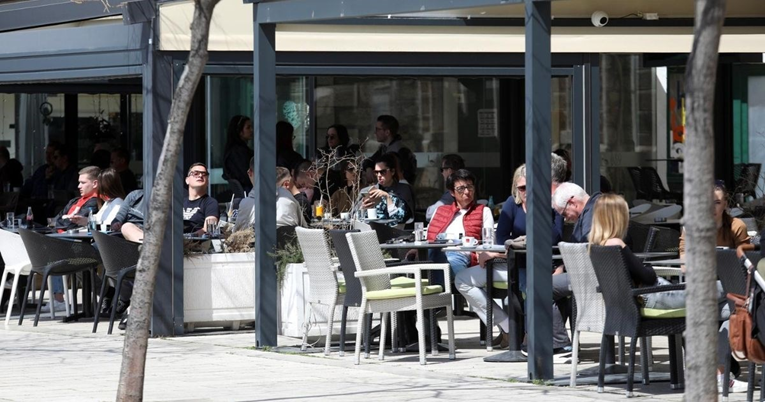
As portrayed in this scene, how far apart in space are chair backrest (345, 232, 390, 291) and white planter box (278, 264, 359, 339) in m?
1.04

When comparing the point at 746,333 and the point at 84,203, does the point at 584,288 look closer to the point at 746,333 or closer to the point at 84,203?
the point at 746,333

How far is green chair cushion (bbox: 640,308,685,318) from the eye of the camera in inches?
315

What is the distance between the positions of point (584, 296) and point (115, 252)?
192 inches

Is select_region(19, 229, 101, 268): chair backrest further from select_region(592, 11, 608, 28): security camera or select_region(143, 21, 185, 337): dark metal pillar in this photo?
select_region(592, 11, 608, 28): security camera

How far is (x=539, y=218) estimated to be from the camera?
8.57 meters

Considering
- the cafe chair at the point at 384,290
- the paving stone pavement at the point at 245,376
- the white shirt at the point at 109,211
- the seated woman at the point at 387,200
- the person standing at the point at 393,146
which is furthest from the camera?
the person standing at the point at 393,146

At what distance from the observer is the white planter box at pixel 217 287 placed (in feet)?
38.4

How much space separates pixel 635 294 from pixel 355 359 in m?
2.51

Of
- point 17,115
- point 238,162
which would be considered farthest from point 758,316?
point 17,115

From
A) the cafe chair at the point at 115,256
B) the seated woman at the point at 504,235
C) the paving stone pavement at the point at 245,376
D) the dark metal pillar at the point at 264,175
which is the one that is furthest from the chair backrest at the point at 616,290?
the cafe chair at the point at 115,256

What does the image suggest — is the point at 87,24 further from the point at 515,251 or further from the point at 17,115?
the point at 17,115

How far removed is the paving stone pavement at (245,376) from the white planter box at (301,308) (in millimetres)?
273

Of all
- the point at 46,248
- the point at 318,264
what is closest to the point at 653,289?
the point at 318,264

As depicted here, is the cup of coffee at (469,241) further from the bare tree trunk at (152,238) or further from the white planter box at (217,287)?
the bare tree trunk at (152,238)
